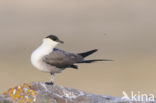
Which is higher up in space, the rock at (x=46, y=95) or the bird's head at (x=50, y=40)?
the bird's head at (x=50, y=40)

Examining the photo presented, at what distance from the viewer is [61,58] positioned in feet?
36.2

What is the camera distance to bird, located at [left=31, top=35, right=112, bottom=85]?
1040 centimetres

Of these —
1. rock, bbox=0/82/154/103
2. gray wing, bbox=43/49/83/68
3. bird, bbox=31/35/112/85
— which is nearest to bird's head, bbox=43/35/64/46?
bird, bbox=31/35/112/85

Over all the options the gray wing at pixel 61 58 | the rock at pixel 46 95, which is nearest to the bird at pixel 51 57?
the gray wing at pixel 61 58

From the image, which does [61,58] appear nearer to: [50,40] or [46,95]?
[50,40]

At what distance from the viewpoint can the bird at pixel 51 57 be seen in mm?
10398

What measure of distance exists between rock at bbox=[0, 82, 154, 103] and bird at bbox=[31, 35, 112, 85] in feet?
4.94

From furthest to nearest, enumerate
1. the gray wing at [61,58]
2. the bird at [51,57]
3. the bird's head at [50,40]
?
1. the gray wing at [61,58]
2. the bird's head at [50,40]
3. the bird at [51,57]

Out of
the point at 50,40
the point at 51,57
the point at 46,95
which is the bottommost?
the point at 46,95

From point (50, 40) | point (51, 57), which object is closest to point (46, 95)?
point (50, 40)

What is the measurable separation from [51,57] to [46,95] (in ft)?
8.61

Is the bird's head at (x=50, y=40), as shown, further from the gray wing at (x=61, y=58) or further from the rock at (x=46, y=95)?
the rock at (x=46, y=95)

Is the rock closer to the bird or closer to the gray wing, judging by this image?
the bird

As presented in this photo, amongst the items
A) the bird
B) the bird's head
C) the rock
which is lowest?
the rock
